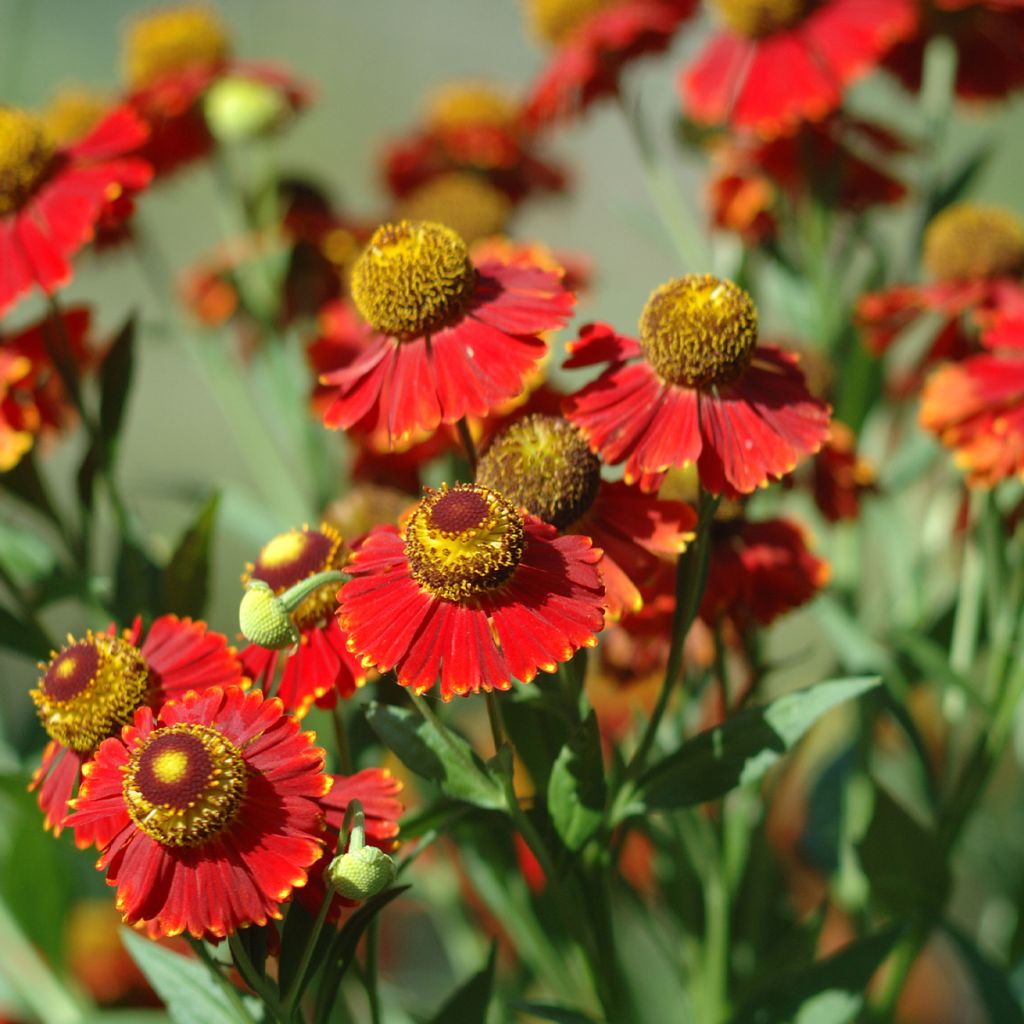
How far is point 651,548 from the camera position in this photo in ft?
1.81

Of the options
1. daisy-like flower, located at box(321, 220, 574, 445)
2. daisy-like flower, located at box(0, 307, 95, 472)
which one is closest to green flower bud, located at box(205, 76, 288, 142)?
daisy-like flower, located at box(0, 307, 95, 472)

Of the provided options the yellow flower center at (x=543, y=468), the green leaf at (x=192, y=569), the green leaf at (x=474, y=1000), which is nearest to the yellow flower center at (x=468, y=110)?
the green leaf at (x=192, y=569)

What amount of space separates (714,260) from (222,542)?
1.61 m

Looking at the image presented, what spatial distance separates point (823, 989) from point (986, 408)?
0.33 metres

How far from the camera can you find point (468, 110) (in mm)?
1298

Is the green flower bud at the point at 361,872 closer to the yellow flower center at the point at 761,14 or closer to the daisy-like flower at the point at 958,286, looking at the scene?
the daisy-like flower at the point at 958,286

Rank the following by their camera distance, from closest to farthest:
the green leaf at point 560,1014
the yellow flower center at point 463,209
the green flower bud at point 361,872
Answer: the green flower bud at point 361,872 < the green leaf at point 560,1014 < the yellow flower center at point 463,209

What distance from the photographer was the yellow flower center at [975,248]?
898 millimetres

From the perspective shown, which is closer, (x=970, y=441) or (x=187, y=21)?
(x=970, y=441)

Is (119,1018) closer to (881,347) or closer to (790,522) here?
(790,522)

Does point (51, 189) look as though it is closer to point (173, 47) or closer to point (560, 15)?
point (173, 47)

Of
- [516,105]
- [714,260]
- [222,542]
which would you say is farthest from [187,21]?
[222,542]

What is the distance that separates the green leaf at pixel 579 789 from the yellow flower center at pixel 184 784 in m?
0.14

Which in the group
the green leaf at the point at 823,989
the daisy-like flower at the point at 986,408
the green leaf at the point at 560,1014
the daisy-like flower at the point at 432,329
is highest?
the daisy-like flower at the point at 432,329
